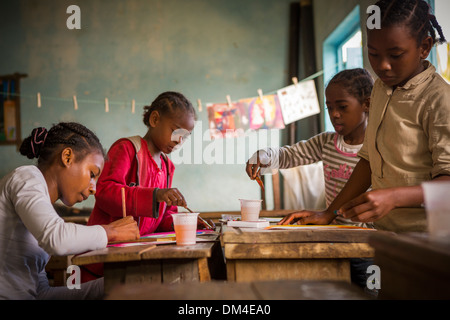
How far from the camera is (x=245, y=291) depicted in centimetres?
91

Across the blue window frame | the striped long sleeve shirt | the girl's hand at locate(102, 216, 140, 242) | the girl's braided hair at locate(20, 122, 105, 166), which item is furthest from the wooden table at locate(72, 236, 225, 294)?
the blue window frame

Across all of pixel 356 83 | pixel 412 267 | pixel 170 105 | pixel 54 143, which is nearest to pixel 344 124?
pixel 356 83

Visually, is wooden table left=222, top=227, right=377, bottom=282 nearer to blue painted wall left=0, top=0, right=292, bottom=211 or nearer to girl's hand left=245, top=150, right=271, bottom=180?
girl's hand left=245, top=150, right=271, bottom=180

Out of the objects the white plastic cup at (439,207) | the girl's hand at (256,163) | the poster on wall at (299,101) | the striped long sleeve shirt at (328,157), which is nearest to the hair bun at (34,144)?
the girl's hand at (256,163)

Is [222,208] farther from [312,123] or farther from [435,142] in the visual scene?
[435,142]

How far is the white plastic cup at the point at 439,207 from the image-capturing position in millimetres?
824

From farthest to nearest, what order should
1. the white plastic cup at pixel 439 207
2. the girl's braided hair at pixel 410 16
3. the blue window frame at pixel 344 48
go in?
the blue window frame at pixel 344 48 < the girl's braided hair at pixel 410 16 < the white plastic cup at pixel 439 207

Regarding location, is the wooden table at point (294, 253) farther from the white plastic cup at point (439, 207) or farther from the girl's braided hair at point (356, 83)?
the girl's braided hair at point (356, 83)

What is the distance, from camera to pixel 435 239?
0.83 meters

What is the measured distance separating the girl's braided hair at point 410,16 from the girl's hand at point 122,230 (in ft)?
4.37

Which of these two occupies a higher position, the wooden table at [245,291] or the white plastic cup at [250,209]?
the white plastic cup at [250,209]
